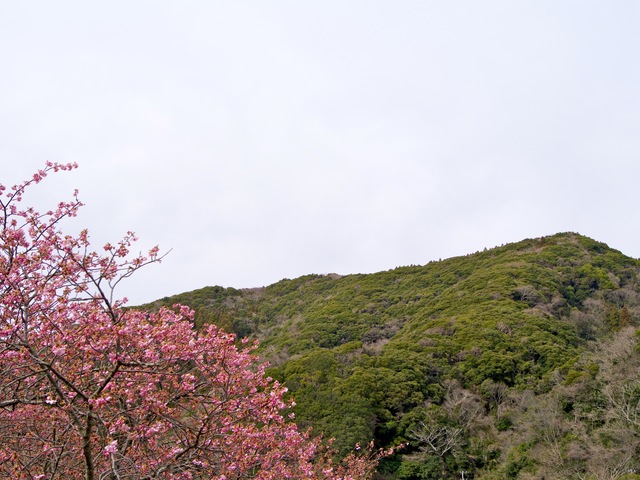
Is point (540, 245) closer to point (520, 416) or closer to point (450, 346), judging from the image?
point (450, 346)

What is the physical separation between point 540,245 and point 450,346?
25.0 metres

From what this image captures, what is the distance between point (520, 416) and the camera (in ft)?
69.4

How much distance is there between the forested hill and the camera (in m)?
18.6

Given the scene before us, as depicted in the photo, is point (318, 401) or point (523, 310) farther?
point (523, 310)

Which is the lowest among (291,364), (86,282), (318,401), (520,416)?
(520,416)

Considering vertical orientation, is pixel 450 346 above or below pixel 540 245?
below

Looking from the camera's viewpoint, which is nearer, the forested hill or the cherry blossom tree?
the cherry blossom tree

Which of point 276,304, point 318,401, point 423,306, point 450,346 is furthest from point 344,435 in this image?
point 276,304

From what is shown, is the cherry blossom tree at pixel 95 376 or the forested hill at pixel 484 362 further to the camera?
the forested hill at pixel 484 362

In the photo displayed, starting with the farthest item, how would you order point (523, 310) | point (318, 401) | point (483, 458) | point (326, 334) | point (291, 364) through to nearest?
point (326, 334), point (523, 310), point (291, 364), point (318, 401), point (483, 458)

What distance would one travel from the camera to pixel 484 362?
26797 mm

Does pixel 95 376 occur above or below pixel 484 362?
above

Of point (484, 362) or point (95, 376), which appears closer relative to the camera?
point (95, 376)

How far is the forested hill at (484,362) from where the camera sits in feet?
61.1
